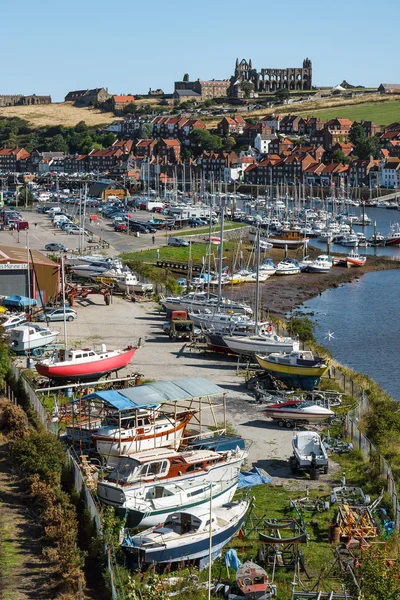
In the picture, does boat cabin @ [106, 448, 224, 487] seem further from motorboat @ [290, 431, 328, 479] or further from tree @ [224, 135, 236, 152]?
tree @ [224, 135, 236, 152]

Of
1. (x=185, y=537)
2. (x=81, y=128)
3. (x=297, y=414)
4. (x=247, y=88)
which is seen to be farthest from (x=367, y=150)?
(x=185, y=537)

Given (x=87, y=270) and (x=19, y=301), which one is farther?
(x=87, y=270)

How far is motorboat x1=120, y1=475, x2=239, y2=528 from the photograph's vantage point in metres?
16.5

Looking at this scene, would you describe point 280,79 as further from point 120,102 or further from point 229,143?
point 229,143

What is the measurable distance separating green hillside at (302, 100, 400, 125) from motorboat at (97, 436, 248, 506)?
144 m

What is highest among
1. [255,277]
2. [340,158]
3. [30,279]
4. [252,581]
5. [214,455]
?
[340,158]

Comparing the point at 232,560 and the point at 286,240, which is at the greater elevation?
the point at 286,240

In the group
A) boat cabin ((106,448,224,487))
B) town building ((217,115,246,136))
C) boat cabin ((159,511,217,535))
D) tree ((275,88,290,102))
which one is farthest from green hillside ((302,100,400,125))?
boat cabin ((159,511,217,535))

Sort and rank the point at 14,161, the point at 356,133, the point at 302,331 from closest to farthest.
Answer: the point at 302,331, the point at 356,133, the point at 14,161

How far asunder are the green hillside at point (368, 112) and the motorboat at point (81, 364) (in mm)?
135398

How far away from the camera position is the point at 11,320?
3234 centimetres

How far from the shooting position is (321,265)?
60.3 m

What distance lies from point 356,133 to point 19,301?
11020 centimetres

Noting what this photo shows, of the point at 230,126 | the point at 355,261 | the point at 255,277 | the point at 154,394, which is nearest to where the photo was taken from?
the point at 154,394
